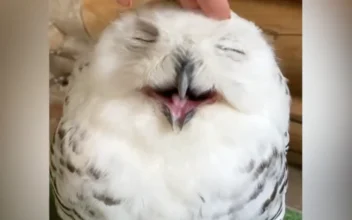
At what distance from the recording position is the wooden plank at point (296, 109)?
44.2 inches

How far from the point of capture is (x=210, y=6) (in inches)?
42.5

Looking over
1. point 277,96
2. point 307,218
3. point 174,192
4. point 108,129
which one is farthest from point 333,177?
point 108,129

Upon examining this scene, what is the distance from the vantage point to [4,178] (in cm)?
110

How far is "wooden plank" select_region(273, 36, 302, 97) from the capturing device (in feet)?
3.62

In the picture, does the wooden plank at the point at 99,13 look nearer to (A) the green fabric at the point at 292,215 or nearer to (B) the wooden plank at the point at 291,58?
(B) the wooden plank at the point at 291,58


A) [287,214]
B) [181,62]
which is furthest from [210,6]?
[287,214]

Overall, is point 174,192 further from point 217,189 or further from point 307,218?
point 307,218

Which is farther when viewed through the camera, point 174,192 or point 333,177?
point 333,177

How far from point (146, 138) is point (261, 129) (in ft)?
0.66

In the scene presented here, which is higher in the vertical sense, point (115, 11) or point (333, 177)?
point (115, 11)

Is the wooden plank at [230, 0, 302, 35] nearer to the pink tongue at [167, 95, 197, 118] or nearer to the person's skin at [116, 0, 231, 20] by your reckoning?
the person's skin at [116, 0, 231, 20]

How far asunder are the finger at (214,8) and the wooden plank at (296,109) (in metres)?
0.19

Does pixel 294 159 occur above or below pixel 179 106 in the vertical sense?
below

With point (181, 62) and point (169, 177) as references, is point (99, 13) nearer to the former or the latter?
Result: point (181, 62)
